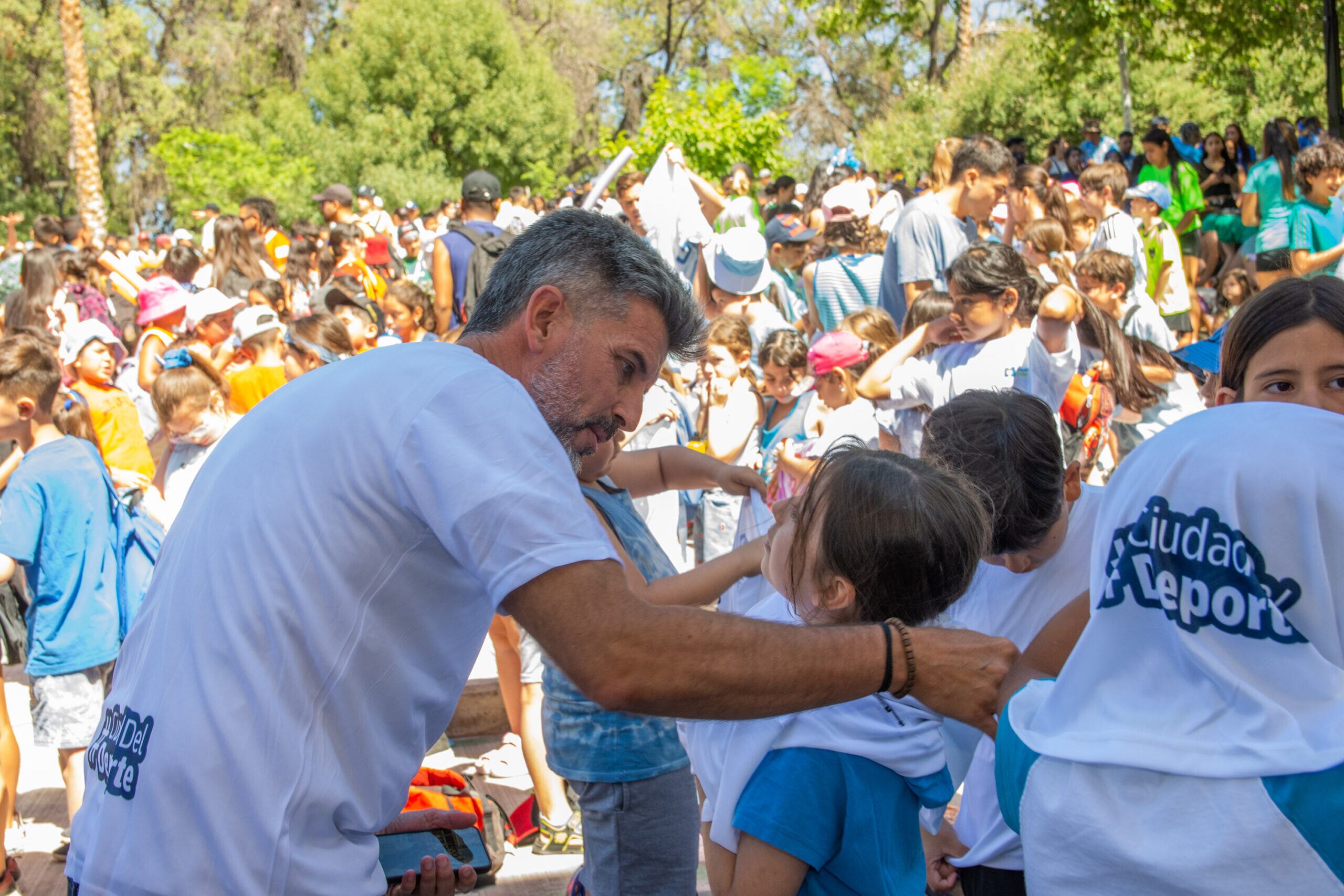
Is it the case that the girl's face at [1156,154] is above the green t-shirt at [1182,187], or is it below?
above

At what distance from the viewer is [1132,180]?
1388cm

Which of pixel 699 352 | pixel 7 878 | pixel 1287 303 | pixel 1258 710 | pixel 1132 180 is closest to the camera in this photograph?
pixel 1258 710

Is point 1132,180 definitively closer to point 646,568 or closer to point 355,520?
point 646,568

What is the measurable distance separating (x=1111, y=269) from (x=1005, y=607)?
377cm

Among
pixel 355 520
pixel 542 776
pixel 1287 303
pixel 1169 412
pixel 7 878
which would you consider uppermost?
pixel 1287 303

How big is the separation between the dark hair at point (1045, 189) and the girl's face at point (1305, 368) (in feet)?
18.0

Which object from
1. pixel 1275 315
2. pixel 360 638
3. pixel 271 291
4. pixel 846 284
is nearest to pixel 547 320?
pixel 360 638

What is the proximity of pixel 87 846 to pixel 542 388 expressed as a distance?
970 mm

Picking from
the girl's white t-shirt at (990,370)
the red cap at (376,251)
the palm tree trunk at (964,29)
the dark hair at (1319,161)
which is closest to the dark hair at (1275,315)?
the girl's white t-shirt at (990,370)

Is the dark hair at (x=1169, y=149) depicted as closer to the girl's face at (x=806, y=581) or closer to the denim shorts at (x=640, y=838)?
the denim shorts at (x=640, y=838)

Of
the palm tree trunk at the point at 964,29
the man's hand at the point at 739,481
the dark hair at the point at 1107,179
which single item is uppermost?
the palm tree trunk at the point at 964,29

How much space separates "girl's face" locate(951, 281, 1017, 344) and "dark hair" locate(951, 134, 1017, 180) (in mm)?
1731

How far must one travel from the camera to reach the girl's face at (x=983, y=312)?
4215 mm

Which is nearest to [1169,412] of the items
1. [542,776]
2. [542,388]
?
[542,776]
